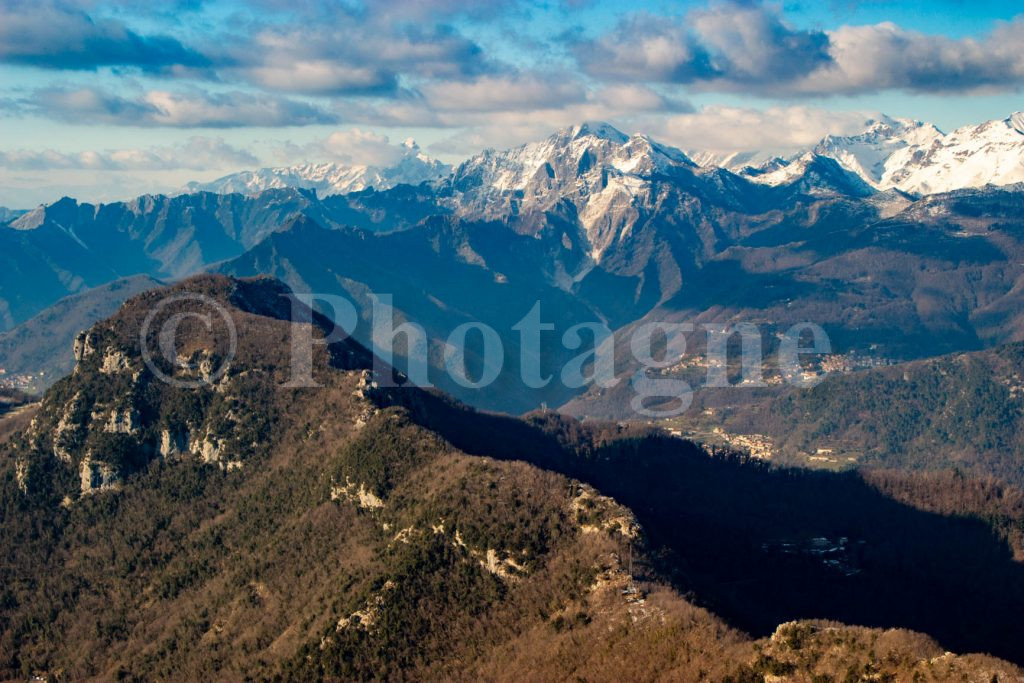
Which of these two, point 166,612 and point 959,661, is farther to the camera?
point 166,612

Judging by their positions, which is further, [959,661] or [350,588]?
[350,588]

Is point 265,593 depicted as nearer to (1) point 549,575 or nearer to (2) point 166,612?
(2) point 166,612

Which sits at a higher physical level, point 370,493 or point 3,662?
point 370,493

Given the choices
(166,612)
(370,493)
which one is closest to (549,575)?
(370,493)

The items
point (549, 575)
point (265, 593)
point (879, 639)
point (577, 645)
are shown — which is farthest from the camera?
point (265, 593)

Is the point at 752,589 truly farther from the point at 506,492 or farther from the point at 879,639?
the point at 879,639

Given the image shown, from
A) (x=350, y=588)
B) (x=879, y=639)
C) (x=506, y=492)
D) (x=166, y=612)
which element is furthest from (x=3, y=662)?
(x=879, y=639)

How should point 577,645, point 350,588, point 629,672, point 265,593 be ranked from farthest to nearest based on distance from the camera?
point 265,593, point 350,588, point 577,645, point 629,672

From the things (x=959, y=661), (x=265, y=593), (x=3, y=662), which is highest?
(x=959, y=661)

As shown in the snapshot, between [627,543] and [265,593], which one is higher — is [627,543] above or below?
above
